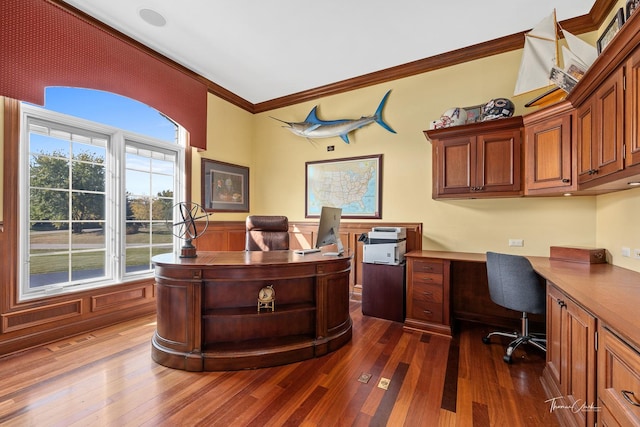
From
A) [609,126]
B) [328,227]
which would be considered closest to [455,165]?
[609,126]

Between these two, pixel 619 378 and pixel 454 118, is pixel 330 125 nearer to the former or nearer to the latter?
pixel 454 118

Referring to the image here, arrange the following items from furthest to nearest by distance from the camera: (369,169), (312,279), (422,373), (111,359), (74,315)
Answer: (369,169) < (74,315) < (312,279) < (111,359) < (422,373)

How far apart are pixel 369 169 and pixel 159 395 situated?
3393 millimetres

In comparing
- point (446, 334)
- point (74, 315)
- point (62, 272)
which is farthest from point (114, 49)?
point (446, 334)

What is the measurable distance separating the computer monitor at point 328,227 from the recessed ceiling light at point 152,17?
259 cm

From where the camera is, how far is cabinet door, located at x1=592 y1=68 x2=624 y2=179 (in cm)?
157

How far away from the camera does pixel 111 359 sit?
2.41 m

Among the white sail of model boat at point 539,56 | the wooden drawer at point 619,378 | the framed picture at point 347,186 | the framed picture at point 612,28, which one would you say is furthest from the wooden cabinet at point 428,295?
the framed picture at point 612,28

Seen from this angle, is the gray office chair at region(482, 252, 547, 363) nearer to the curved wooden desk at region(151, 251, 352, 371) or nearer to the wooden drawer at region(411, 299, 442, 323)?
the wooden drawer at region(411, 299, 442, 323)

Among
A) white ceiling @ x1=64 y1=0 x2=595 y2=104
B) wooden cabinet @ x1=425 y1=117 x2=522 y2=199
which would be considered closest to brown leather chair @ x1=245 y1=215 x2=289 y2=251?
wooden cabinet @ x1=425 y1=117 x2=522 y2=199

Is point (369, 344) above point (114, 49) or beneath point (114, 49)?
beneath

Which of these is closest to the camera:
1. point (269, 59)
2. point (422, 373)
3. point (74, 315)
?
point (422, 373)

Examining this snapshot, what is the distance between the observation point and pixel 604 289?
1572 mm

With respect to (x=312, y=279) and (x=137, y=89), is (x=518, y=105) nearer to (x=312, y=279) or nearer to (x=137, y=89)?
(x=312, y=279)
